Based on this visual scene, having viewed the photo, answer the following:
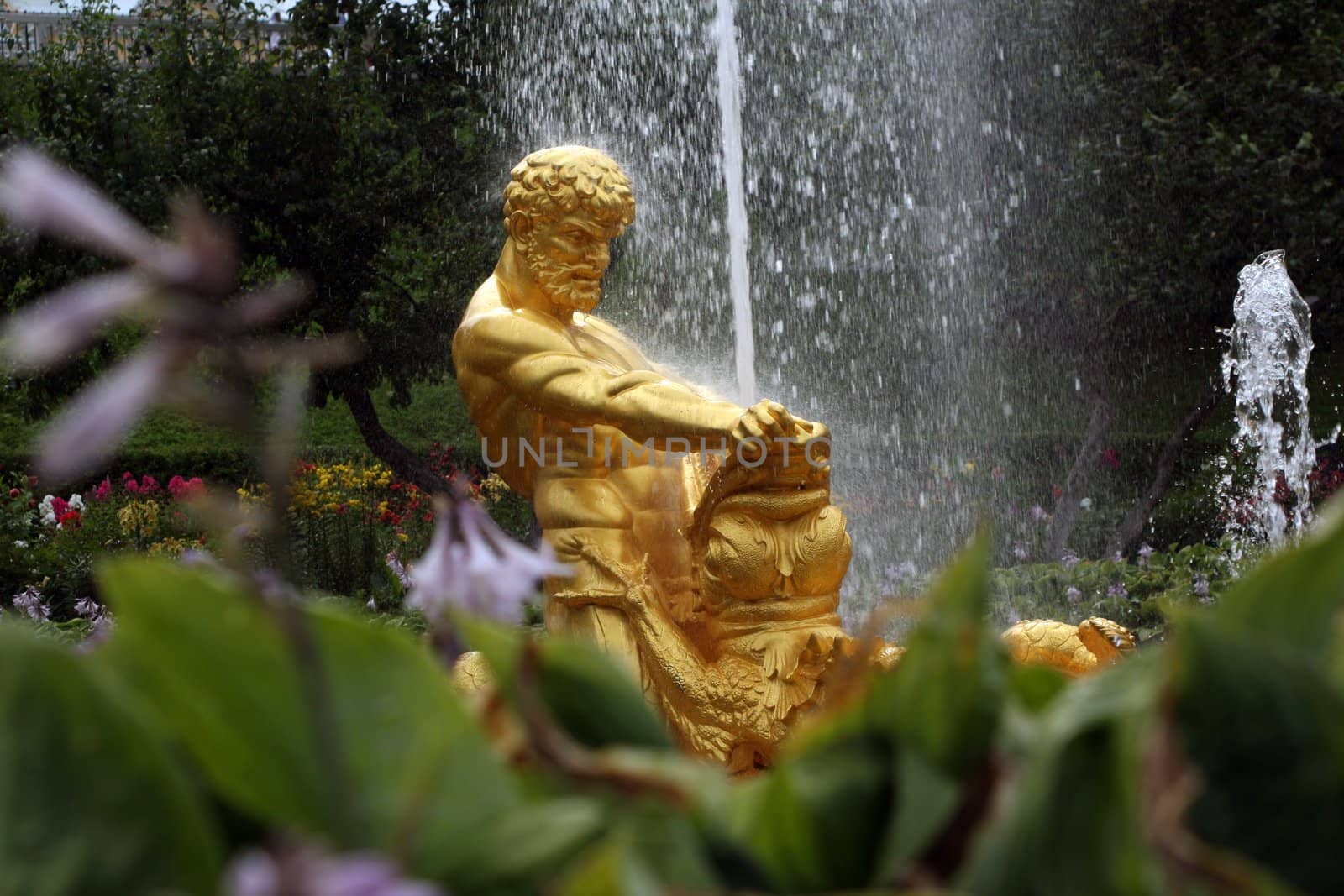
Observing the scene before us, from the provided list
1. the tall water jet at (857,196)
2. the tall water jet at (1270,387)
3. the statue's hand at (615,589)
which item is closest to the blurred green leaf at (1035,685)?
the statue's hand at (615,589)

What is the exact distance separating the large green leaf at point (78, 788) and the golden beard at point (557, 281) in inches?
121

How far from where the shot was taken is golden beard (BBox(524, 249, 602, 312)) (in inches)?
140

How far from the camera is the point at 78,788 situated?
0.51 metres

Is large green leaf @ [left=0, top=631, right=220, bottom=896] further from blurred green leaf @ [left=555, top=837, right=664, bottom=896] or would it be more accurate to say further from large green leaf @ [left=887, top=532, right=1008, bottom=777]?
large green leaf @ [left=887, top=532, right=1008, bottom=777]

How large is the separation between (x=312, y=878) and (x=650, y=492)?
3.19 metres

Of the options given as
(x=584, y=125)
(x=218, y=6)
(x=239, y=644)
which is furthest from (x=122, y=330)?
(x=239, y=644)

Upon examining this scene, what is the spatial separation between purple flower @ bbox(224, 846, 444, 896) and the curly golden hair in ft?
10.4

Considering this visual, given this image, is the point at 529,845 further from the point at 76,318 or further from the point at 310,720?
the point at 76,318

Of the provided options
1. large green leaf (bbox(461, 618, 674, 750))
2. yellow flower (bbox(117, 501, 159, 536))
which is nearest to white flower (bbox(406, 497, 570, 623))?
large green leaf (bbox(461, 618, 674, 750))

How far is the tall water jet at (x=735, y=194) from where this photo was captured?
5.80 metres

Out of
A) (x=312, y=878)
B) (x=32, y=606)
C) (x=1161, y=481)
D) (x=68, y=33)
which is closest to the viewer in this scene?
(x=312, y=878)

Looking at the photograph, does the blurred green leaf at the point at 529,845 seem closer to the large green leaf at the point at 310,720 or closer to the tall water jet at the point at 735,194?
the large green leaf at the point at 310,720

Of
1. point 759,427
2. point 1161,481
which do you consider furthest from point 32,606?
point 1161,481

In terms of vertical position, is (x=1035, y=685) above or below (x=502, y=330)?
below
